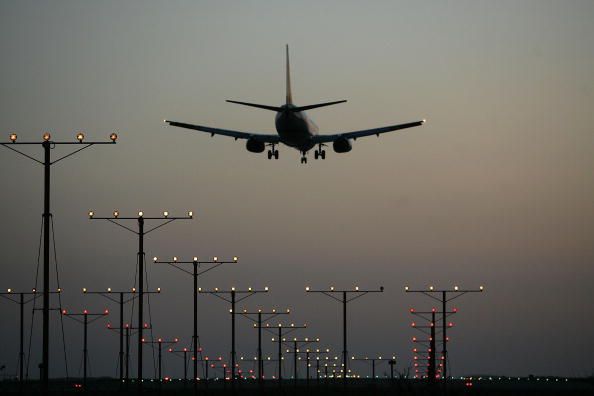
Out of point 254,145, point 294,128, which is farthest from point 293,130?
point 254,145

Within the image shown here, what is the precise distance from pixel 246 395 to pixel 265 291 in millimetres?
10992

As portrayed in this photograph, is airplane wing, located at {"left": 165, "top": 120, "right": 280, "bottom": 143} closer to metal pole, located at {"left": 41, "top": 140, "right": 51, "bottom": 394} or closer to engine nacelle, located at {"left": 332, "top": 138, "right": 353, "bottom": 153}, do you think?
engine nacelle, located at {"left": 332, "top": 138, "right": 353, "bottom": 153}

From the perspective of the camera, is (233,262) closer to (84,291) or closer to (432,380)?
(84,291)

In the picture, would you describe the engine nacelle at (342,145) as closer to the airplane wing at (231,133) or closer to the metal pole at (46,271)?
the airplane wing at (231,133)

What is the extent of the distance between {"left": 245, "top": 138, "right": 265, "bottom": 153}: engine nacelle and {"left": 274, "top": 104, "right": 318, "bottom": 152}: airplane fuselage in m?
1.93

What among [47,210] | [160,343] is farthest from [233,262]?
[160,343]

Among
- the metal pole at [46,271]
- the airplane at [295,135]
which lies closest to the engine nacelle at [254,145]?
the airplane at [295,135]

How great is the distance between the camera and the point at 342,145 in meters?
91.2

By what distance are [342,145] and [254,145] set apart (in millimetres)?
6447

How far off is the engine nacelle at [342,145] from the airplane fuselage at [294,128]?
2560mm

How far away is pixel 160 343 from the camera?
551 feet

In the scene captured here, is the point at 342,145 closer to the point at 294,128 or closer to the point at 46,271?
the point at 294,128

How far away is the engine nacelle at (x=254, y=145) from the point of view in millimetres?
90537

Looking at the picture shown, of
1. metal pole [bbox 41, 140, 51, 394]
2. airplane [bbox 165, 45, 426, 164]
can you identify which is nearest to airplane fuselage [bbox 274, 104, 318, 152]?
airplane [bbox 165, 45, 426, 164]
